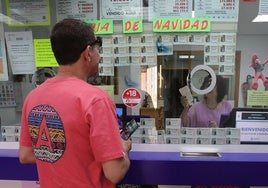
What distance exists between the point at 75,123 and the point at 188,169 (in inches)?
23.4

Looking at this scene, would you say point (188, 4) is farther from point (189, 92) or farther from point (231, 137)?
point (231, 137)

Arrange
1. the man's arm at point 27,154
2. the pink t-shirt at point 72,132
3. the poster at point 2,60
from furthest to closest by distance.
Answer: the poster at point 2,60 → the man's arm at point 27,154 → the pink t-shirt at point 72,132

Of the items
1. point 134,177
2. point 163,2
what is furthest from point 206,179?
point 163,2

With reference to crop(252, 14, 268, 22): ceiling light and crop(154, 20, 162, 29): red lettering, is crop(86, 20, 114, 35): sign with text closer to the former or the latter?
crop(154, 20, 162, 29): red lettering

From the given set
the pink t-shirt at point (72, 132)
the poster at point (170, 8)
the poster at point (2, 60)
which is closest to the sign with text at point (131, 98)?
the poster at point (170, 8)

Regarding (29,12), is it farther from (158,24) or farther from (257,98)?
(257,98)

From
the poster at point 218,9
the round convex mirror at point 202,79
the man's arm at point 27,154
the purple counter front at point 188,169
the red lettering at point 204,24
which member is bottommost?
the purple counter front at point 188,169

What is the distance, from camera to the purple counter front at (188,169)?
115 cm

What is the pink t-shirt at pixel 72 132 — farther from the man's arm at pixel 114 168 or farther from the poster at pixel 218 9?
the poster at pixel 218 9

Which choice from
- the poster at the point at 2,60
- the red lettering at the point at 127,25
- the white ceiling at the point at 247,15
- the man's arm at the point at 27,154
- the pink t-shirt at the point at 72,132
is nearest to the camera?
the pink t-shirt at the point at 72,132

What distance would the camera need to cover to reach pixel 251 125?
1.53m

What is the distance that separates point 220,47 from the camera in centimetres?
149

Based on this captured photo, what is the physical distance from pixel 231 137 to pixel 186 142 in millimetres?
264

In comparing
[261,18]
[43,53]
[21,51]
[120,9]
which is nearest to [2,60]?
[21,51]
